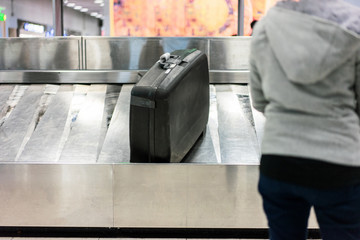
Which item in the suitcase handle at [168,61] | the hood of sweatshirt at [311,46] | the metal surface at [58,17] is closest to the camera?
the hood of sweatshirt at [311,46]

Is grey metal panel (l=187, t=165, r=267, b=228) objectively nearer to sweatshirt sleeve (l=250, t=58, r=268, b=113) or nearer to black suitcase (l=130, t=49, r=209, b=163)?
black suitcase (l=130, t=49, r=209, b=163)

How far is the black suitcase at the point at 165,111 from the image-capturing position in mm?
2170

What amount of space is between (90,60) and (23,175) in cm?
133

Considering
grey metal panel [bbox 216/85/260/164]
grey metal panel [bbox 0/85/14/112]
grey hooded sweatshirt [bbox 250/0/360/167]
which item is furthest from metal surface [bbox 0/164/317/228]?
grey hooded sweatshirt [bbox 250/0/360/167]

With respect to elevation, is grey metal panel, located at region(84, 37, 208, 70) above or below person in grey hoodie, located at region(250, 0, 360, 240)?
above

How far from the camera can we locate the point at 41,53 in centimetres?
327

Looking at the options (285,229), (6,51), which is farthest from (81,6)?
(285,229)

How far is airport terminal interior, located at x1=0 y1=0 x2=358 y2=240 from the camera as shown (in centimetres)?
227

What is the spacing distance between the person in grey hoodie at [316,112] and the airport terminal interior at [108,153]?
1.30 meters

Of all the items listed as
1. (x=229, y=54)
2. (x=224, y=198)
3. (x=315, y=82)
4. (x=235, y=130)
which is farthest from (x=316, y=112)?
(x=229, y=54)

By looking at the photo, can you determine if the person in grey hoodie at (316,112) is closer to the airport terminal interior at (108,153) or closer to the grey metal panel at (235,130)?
the airport terminal interior at (108,153)

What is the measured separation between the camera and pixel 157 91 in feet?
7.07

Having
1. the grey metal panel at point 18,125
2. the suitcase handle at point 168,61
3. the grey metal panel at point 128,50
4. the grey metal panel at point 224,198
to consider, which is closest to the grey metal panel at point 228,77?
the grey metal panel at point 128,50

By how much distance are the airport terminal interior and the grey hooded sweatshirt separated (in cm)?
132
